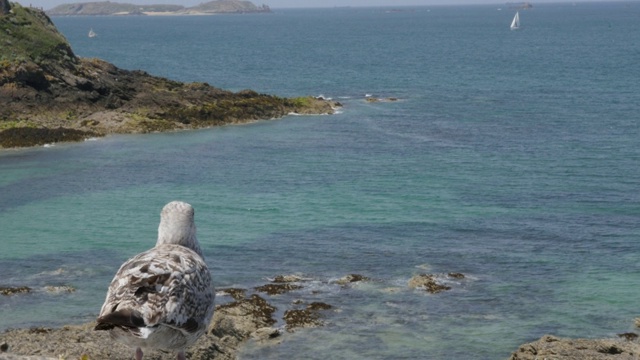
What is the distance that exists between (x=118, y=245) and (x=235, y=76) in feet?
295

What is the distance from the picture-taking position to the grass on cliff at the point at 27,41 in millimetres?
77000

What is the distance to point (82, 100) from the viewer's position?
244 feet

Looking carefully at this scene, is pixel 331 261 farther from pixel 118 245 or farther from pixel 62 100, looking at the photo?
pixel 62 100

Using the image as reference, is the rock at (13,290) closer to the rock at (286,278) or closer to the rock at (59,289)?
the rock at (59,289)

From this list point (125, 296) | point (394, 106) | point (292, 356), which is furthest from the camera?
point (394, 106)

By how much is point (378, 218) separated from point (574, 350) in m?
20.0

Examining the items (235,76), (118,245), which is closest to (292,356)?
(118,245)

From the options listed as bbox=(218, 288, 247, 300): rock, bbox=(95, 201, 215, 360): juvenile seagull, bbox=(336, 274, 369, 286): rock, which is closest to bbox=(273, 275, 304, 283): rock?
bbox=(336, 274, 369, 286): rock

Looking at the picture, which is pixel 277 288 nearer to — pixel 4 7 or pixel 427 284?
pixel 427 284

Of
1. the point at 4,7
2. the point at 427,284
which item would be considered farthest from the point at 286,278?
the point at 4,7

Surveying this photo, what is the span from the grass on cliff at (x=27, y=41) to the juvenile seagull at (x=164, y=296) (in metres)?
64.1

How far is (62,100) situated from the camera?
2876 inches

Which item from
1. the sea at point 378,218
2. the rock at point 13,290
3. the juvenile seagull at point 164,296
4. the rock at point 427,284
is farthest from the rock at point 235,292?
the juvenile seagull at point 164,296

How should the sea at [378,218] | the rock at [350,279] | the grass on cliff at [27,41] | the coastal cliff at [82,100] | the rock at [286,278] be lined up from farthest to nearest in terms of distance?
1. the grass on cliff at [27,41]
2. the coastal cliff at [82,100]
3. the rock at [286,278]
4. the rock at [350,279]
5. the sea at [378,218]
